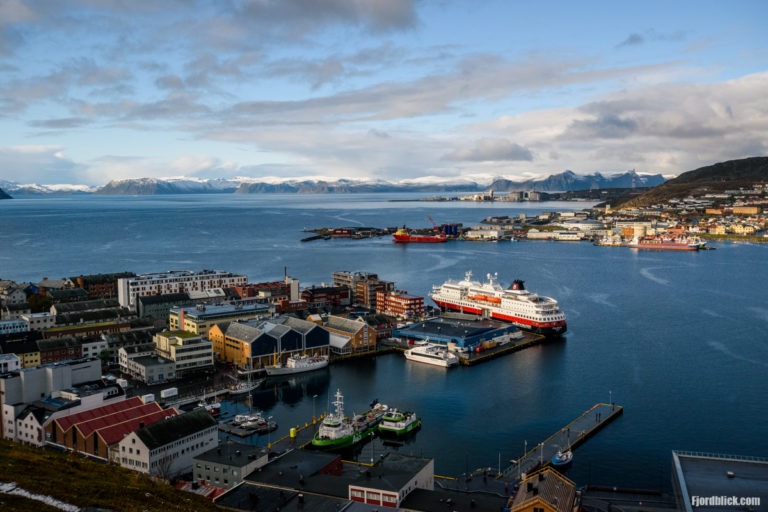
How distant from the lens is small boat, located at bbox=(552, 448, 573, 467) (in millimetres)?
8812

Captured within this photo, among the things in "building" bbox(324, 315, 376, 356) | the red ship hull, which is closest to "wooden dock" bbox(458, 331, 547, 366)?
"building" bbox(324, 315, 376, 356)

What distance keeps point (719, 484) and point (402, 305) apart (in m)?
12.7

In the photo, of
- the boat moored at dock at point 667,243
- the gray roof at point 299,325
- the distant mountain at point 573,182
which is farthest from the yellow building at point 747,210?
the distant mountain at point 573,182

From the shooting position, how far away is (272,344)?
45.6 feet

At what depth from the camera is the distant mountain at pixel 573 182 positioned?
167m

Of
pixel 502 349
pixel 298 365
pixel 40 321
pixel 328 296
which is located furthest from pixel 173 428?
pixel 328 296

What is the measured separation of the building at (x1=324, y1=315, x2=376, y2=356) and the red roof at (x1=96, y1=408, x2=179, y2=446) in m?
5.84

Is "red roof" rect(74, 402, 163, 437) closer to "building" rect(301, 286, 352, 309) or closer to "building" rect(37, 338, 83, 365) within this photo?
"building" rect(37, 338, 83, 365)

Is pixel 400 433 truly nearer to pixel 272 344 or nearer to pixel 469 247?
pixel 272 344

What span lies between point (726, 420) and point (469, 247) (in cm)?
2967

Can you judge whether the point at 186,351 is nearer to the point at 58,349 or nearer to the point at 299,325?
the point at 299,325

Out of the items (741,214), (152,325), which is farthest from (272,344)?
(741,214)

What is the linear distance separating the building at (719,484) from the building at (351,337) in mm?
8998

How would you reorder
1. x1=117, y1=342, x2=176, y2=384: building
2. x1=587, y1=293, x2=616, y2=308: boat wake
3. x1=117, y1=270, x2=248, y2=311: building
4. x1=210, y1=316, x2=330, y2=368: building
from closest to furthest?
x1=117, y1=342, x2=176, y2=384: building < x1=210, y1=316, x2=330, y2=368: building < x1=117, y1=270, x2=248, y2=311: building < x1=587, y1=293, x2=616, y2=308: boat wake
